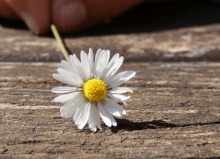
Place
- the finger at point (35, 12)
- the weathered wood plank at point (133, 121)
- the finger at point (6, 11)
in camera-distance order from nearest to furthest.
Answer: the weathered wood plank at point (133, 121) < the finger at point (35, 12) < the finger at point (6, 11)

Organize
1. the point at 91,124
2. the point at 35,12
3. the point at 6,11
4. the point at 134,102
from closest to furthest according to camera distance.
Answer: the point at 91,124 → the point at 134,102 → the point at 35,12 → the point at 6,11

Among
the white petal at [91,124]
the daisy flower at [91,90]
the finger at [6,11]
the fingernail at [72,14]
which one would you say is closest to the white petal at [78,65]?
the daisy flower at [91,90]

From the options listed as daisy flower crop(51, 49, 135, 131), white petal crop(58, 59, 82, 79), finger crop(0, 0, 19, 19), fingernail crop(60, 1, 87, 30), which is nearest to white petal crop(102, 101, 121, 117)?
daisy flower crop(51, 49, 135, 131)

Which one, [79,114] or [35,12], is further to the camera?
[35,12]

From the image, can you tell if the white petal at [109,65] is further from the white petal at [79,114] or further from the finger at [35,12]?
the finger at [35,12]

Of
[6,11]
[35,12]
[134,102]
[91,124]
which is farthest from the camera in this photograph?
[6,11]

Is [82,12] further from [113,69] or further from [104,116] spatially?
[104,116]

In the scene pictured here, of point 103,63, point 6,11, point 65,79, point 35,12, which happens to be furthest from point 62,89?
point 6,11
